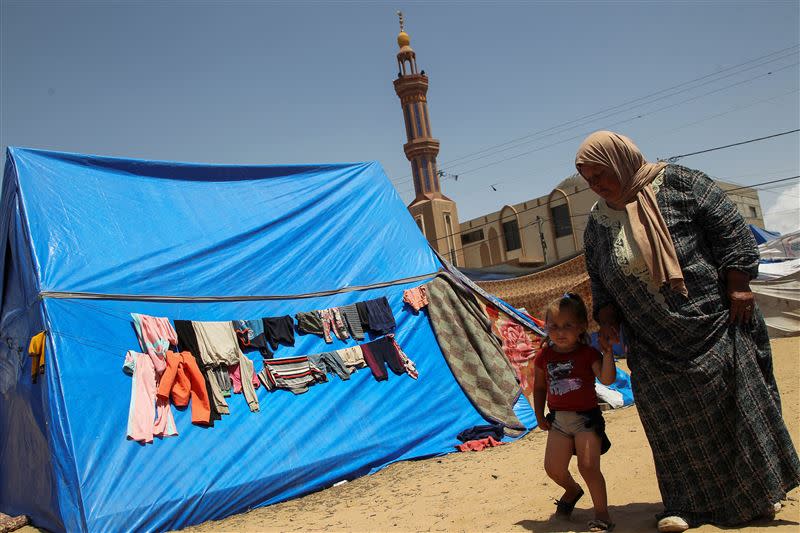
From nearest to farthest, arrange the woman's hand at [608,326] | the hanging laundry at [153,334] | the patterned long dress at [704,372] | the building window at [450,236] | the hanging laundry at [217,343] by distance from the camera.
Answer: the patterned long dress at [704,372] → the woman's hand at [608,326] → the hanging laundry at [153,334] → the hanging laundry at [217,343] → the building window at [450,236]

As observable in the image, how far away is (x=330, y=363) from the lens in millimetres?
5246

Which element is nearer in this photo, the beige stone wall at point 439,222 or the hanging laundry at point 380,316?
the hanging laundry at point 380,316

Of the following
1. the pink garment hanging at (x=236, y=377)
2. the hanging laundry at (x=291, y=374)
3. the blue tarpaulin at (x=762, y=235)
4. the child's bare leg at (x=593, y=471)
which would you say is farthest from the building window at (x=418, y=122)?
the child's bare leg at (x=593, y=471)

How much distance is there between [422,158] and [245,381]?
28220 mm

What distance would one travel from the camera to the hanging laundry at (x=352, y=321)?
5559 millimetres

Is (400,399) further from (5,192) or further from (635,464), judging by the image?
(5,192)

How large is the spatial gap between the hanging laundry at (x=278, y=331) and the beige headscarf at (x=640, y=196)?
296cm

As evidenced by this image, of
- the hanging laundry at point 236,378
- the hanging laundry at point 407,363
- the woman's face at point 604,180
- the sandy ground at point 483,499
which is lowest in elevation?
the sandy ground at point 483,499

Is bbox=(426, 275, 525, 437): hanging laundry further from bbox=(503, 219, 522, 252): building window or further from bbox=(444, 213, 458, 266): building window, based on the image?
bbox=(503, 219, 522, 252): building window

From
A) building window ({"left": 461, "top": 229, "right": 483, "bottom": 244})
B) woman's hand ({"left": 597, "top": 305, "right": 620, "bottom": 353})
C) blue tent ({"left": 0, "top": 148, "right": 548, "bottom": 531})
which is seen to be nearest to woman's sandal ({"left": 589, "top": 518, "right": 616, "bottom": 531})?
woman's hand ({"left": 597, "top": 305, "right": 620, "bottom": 353})

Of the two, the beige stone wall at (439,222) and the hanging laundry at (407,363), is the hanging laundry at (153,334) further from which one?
the beige stone wall at (439,222)

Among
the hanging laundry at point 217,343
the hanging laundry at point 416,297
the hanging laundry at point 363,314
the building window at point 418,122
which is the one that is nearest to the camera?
the hanging laundry at point 217,343

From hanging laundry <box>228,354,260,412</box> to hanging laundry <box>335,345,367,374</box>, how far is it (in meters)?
0.75

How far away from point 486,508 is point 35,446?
3023 millimetres
